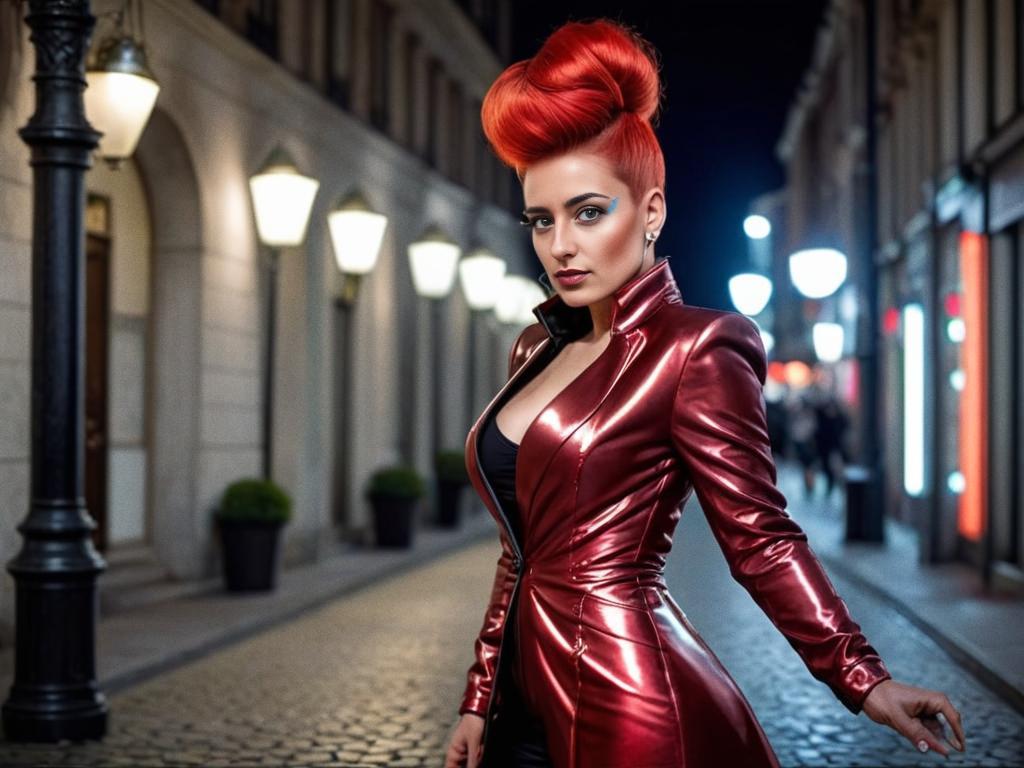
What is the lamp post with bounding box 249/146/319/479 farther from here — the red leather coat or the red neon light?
the red leather coat

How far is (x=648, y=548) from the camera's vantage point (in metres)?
2.57

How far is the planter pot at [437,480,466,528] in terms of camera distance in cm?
2192

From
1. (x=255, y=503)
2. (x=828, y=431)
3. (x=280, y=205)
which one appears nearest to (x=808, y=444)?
(x=828, y=431)

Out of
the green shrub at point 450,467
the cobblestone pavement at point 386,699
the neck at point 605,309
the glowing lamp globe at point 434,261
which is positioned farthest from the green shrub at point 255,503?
the neck at point 605,309

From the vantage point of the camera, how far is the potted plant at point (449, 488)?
72.0ft

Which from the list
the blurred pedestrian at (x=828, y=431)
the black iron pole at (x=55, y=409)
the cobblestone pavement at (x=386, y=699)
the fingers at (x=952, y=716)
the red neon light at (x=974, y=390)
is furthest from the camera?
the blurred pedestrian at (x=828, y=431)

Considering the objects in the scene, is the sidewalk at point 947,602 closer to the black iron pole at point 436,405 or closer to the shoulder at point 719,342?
the black iron pole at point 436,405

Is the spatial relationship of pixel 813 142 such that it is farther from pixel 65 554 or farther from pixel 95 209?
pixel 65 554

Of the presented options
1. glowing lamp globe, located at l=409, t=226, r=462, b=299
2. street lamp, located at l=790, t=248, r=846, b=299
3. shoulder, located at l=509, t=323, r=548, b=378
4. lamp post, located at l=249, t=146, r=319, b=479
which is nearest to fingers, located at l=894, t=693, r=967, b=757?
shoulder, located at l=509, t=323, r=548, b=378

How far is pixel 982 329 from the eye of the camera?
46.7ft

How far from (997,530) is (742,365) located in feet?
40.2

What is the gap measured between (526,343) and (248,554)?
10.6 metres

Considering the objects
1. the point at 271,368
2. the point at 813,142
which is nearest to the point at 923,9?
the point at 271,368

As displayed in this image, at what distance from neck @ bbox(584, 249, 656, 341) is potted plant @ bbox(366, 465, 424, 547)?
15.6 m
